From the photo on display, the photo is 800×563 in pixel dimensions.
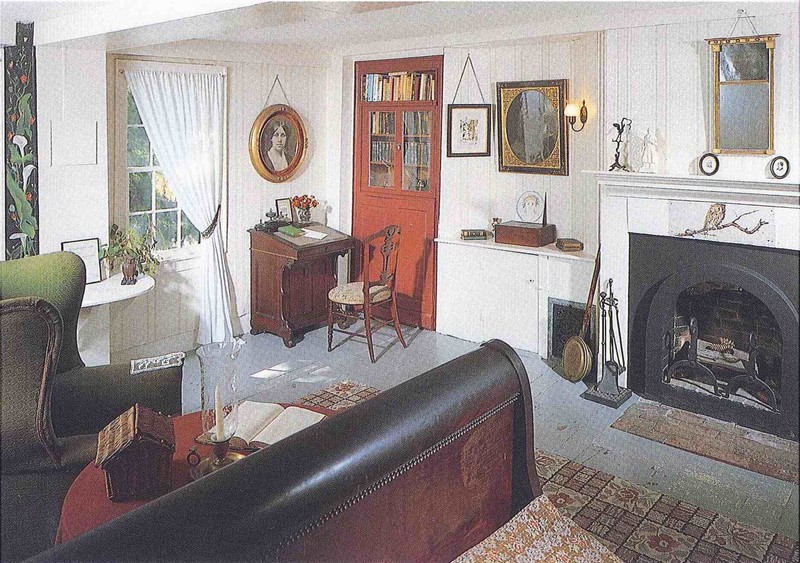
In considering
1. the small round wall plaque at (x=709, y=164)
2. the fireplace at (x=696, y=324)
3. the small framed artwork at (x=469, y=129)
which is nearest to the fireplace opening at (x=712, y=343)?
the fireplace at (x=696, y=324)

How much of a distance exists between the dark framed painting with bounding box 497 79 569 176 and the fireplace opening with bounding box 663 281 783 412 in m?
1.38

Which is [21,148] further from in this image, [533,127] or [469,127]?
[533,127]

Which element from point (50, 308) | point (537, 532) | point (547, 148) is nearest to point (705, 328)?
point (547, 148)

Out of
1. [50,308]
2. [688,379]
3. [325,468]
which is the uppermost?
[50,308]

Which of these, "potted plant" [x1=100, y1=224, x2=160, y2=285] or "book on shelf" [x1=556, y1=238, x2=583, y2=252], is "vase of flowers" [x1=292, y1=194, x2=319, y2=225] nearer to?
"potted plant" [x1=100, y1=224, x2=160, y2=285]

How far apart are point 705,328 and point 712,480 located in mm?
954

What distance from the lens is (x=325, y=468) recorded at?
62.5 inches

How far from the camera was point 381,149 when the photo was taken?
19.4 ft

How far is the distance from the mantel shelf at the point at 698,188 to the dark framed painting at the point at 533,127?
767mm

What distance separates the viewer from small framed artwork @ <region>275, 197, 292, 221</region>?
5.80 meters

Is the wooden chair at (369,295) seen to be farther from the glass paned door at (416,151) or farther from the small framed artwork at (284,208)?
the small framed artwork at (284,208)

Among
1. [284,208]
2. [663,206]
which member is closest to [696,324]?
[663,206]

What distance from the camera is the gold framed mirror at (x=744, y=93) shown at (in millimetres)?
3670

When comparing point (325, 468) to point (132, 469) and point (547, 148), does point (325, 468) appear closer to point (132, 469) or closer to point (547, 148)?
point (132, 469)
